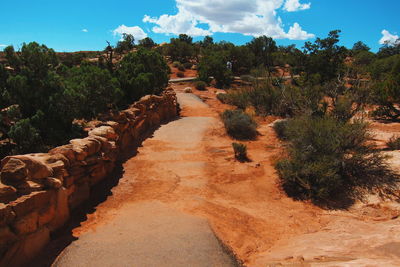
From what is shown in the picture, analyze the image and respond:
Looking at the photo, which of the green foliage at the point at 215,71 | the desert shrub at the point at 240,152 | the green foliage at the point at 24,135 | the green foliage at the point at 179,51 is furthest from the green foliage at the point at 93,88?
the green foliage at the point at 179,51

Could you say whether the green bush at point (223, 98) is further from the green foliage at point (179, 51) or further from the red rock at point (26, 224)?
the green foliage at point (179, 51)

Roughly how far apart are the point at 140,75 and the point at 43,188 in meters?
10.2

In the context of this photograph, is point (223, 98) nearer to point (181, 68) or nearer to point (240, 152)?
point (240, 152)

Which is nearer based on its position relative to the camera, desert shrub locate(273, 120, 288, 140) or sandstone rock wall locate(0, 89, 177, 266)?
sandstone rock wall locate(0, 89, 177, 266)

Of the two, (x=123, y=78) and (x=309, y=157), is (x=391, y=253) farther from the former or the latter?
(x=123, y=78)

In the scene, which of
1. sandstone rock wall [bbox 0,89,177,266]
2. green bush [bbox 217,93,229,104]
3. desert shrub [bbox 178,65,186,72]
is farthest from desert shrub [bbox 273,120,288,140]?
desert shrub [bbox 178,65,186,72]

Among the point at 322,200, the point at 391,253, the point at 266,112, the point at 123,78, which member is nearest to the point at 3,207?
the point at 391,253

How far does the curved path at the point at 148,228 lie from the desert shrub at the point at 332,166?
2521mm

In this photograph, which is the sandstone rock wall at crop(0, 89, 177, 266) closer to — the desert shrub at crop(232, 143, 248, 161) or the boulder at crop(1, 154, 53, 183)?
the boulder at crop(1, 154, 53, 183)

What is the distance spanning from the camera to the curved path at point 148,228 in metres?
4.14

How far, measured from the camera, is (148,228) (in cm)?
498

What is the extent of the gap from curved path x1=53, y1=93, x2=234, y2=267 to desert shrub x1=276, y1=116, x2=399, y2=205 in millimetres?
2521

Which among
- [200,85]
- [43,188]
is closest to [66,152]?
[43,188]

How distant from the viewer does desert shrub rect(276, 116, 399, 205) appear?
7.00m
